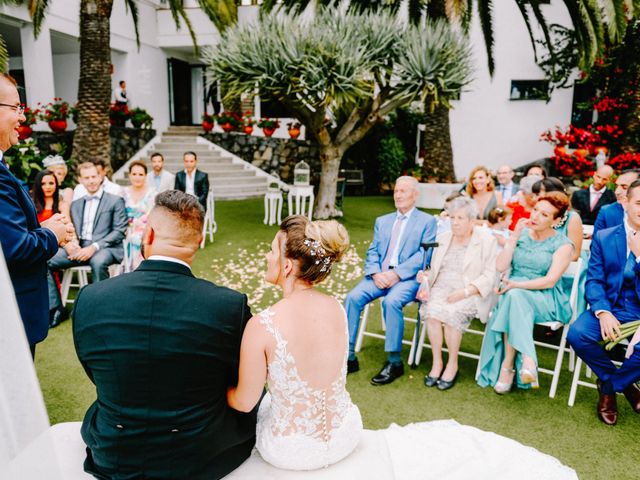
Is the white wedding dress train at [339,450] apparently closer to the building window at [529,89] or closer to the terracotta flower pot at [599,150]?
the terracotta flower pot at [599,150]

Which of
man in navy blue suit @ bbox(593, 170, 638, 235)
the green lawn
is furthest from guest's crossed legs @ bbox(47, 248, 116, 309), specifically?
man in navy blue suit @ bbox(593, 170, 638, 235)

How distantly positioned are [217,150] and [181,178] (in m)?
8.27

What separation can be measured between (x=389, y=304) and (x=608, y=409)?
1.77 metres

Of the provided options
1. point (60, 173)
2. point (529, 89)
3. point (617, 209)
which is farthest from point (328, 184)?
point (529, 89)

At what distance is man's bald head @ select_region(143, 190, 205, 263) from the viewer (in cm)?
194

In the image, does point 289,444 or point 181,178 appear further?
point 181,178

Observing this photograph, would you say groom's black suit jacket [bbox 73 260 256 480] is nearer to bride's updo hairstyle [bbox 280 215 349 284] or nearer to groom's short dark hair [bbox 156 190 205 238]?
groom's short dark hair [bbox 156 190 205 238]

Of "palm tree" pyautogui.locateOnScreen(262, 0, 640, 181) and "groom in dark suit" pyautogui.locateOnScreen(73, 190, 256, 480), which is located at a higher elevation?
"palm tree" pyautogui.locateOnScreen(262, 0, 640, 181)

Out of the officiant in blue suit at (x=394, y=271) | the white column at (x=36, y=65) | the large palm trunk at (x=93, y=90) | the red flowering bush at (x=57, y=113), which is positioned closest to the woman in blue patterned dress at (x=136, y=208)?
the officiant in blue suit at (x=394, y=271)

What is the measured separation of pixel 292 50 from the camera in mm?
9680

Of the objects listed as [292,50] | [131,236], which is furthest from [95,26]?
[131,236]

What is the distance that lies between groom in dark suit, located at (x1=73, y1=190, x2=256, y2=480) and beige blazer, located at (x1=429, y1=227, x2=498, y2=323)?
279cm

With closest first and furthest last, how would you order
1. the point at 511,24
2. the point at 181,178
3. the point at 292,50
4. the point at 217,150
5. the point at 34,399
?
the point at 34,399, the point at 181,178, the point at 292,50, the point at 511,24, the point at 217,150

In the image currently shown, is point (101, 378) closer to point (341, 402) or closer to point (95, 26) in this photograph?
point (341, 402)
